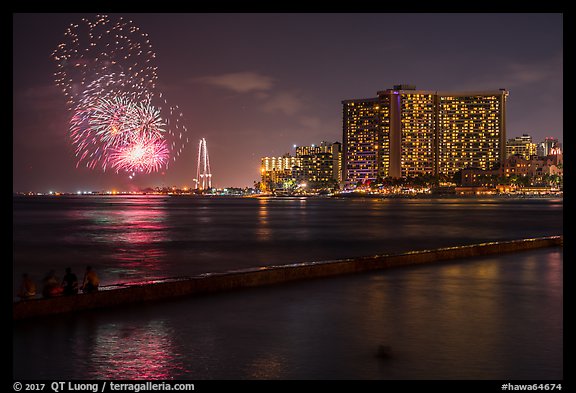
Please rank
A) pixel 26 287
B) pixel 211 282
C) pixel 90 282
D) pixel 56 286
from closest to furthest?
pixel 56 286 → pixel 26 287 → pixel 90 282 → pixel 211 282

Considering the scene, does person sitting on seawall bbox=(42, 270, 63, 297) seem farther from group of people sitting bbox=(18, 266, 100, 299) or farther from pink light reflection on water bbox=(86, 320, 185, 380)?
pink light reflection on water bbox=(86, 320, 185, 380)

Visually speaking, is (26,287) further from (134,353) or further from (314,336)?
(314,336)

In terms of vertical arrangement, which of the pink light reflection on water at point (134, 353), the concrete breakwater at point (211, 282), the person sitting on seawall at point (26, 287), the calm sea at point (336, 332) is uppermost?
the person sitting on seawall at point (26, 287)

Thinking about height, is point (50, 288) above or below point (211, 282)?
above

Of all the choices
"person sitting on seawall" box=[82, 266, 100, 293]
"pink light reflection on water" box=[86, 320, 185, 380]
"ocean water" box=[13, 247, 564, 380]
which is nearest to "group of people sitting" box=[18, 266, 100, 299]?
"person sitting on seawall" box=[82, 266, 100, 293]

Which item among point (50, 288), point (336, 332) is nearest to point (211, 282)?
point (50, 288)

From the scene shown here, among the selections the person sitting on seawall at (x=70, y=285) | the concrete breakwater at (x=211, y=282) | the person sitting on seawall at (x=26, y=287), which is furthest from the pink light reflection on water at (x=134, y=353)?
the person sitting on seawall at (x=26, y=287)

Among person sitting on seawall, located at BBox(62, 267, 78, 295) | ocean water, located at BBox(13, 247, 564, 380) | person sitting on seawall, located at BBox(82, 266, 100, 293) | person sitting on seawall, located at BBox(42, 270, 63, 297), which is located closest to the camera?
ocean water, located at BBox(13, 247, 564, 380)

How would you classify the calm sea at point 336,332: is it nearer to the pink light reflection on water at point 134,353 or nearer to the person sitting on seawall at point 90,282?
the pink light reflection on water at point 134,353
